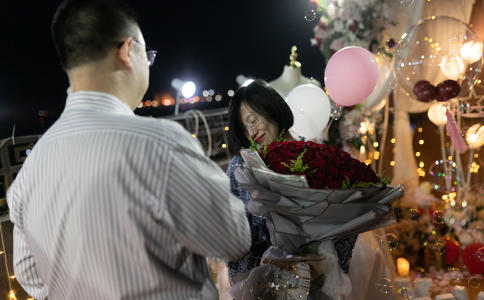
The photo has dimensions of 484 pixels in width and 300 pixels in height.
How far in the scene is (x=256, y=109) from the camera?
204 centimetres

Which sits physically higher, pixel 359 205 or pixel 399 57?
pixel 399 57

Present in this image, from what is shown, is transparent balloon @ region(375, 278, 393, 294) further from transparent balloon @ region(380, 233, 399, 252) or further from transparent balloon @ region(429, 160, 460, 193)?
transparent balloon @ region(429, 160, 460, 193)

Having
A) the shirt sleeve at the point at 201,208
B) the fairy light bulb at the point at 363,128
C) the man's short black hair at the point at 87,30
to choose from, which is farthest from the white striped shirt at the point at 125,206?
the fairy light bulb at the point at 363,128

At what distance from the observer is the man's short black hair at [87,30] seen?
42.1 inches

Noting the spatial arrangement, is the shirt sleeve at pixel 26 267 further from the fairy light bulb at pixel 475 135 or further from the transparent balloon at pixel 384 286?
the fairy light bulb at pixel 475 135

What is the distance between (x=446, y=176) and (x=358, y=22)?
6.33 feet

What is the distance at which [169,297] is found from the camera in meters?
1.02

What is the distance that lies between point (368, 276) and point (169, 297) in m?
1.04

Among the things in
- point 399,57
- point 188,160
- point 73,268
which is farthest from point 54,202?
point 399,57

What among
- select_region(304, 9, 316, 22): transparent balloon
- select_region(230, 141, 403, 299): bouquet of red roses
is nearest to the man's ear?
select_region(230, 141, 403, 299): bouquet of red roses

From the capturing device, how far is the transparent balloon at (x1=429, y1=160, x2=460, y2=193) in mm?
4215

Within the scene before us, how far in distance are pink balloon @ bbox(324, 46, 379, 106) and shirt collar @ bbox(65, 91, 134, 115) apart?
2.20 meters

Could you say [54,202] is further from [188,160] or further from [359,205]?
[359,205]

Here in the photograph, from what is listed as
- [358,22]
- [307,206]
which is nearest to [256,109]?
[307,206]
